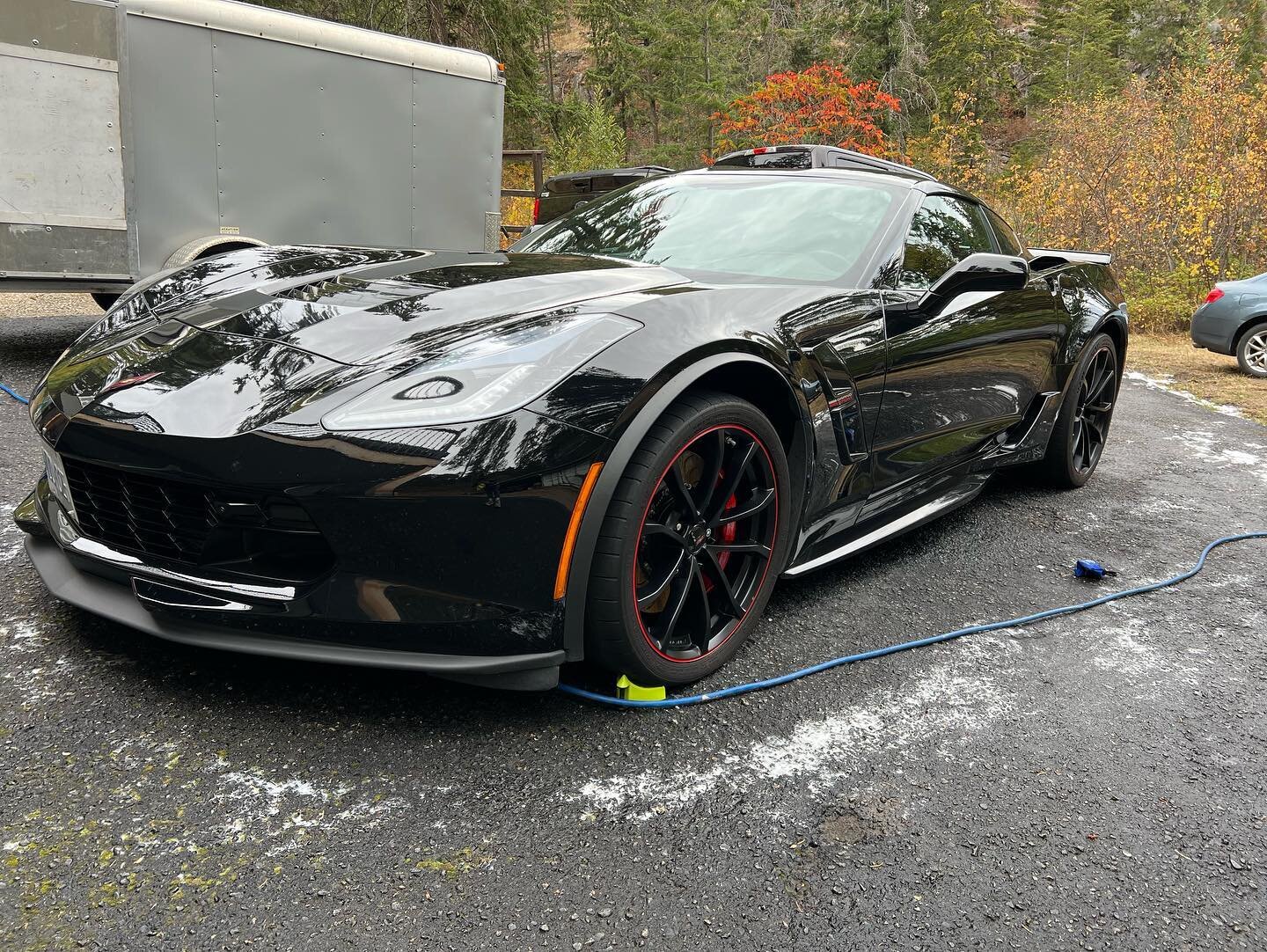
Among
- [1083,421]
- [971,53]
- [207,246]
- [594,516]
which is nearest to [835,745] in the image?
[594,516]

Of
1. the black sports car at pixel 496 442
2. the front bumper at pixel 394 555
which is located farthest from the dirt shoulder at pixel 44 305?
the front bumper at pixel 394 555

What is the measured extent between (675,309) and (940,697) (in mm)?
1259

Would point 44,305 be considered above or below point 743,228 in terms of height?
below

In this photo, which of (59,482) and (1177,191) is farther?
(1177,191)

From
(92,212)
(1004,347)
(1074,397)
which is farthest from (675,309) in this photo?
(92,212)

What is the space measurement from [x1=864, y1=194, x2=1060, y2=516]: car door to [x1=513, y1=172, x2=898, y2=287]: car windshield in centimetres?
19

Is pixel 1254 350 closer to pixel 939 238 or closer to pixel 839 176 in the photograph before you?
pixel 939 238

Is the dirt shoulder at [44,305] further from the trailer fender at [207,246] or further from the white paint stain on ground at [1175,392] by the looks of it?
the white paint stain on ground at [1175,392]

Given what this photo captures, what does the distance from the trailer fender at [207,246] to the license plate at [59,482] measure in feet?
15.0

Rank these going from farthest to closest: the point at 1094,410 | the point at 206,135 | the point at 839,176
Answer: the point at 206,135
the point at 1094,410
the point at 839,176

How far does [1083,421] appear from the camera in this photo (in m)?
4.60

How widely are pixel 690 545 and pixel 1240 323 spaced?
9.26 meters

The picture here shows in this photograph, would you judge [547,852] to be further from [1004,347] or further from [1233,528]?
[1233,528]

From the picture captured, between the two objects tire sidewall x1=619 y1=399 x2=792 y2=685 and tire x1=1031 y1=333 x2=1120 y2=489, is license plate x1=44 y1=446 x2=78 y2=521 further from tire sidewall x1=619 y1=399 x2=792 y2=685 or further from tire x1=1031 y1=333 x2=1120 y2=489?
tire x1=1031 y1=333 x2=1120 y2=489
